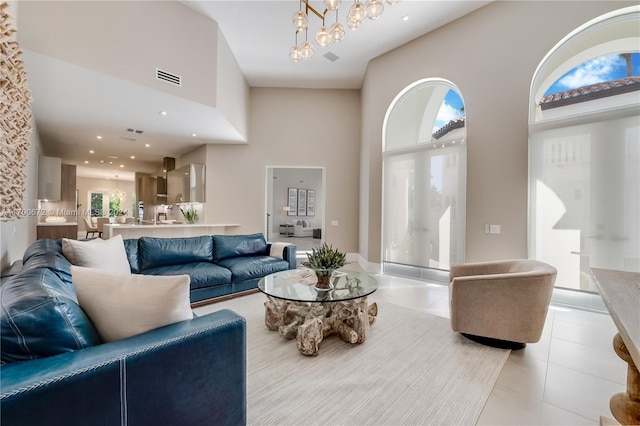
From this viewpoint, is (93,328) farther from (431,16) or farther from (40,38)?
(431,16)

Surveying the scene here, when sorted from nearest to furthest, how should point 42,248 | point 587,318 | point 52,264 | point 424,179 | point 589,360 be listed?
point 52,264, point 589,360, point 42,248, point 587,318, point 424,179

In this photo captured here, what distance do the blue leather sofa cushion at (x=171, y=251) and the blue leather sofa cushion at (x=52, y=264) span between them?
121 cm

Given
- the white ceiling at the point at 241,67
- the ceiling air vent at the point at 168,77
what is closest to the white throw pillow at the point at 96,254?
the white ceiling at the point at 241,67

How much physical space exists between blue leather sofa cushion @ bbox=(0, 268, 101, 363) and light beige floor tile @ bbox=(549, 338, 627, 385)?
326 cm

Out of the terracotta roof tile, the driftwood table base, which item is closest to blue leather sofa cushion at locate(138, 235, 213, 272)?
the driftwood table base

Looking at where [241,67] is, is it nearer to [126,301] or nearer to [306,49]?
[306,49]

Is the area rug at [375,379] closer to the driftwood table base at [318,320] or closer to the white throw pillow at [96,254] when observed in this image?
the driftwood table base at [318,320]

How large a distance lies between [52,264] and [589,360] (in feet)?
14.3

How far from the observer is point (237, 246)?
422 centimetres

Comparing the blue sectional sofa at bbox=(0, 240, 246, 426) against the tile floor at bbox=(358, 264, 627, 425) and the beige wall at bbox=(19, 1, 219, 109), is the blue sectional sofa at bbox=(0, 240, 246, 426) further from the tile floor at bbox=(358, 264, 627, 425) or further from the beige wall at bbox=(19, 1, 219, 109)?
the beige wall at bbox=(19, 1, 219, 109)

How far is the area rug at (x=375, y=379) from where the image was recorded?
1.61 metres

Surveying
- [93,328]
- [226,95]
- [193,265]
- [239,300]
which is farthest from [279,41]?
[93,328]

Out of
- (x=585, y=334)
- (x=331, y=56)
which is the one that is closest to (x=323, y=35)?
(x=331, y=56)

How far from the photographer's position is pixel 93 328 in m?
1.24
